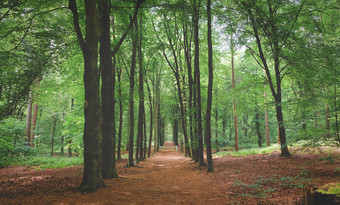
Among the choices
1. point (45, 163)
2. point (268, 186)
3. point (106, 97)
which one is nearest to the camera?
point (268, 186)

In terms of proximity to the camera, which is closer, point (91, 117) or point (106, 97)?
point (91, 117)

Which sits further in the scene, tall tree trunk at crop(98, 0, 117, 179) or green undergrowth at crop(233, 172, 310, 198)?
tall tree trunk at crop(98, 0, 117, 179)

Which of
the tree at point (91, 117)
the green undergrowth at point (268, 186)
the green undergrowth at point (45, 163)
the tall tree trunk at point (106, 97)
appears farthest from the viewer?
the green undergrowth at point (45, 163)

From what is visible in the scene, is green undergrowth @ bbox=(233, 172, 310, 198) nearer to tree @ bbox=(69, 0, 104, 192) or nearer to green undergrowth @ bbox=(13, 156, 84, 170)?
tree @ bbox=(69, 0, 104, 192)

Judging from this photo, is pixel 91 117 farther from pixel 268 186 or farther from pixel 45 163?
pixel 45 163

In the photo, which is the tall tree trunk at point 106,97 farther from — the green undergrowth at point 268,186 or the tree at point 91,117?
the green undergrowth at point 268,186

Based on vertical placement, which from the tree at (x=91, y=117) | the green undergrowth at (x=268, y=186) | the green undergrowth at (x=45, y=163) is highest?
the tree at (x=91, y=117)

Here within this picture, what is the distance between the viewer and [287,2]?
446 inches

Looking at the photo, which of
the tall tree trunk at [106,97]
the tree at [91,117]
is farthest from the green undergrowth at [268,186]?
the tall tree trunk at [106,97]

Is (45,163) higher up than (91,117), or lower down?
lower down

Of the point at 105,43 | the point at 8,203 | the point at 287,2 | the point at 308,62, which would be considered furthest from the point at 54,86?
the point at 287,2

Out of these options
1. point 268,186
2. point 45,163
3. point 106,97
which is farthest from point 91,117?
point 45,163

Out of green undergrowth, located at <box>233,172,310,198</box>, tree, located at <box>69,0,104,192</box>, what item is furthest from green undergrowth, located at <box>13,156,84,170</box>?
green undergrowth, located at <box>233,172,310,198</box>

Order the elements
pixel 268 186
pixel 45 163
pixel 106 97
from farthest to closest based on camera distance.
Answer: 1. pixel 45 163
2. pixel 106 97
3. pixel 268 186
